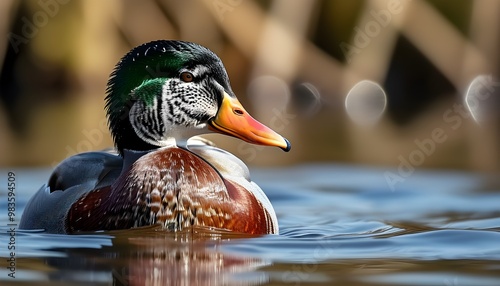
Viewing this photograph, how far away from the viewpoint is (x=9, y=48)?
1377 cm

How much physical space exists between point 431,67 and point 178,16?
11.5ft

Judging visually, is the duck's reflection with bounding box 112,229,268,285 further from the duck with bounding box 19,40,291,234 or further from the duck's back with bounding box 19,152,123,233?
the duck's back with bounding box 19,152,123,233

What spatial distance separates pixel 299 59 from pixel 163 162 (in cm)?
832

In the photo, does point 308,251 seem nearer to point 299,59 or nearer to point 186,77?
point 186,77

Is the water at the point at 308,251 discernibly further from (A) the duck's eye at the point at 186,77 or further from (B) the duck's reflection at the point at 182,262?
(A) the duck's eye at the point at 186,77

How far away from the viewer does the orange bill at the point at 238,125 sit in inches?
198

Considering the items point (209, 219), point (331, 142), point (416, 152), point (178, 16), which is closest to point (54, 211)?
point (209, 219)

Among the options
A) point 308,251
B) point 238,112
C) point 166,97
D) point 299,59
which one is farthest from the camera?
point 299,59

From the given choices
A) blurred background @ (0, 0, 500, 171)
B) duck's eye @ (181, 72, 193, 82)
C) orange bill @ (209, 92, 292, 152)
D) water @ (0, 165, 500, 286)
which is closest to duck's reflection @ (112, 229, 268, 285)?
water @ (0, 165, 500, 286)

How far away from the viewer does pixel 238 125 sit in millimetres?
5035

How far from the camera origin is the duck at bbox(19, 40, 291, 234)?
4680mm

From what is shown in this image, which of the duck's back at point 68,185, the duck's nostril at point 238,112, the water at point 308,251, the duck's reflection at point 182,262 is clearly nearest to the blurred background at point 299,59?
the water at point 308,251

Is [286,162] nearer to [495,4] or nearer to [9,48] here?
[495,4]

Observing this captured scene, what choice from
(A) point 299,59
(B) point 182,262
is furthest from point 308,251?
(A) point 299,59
